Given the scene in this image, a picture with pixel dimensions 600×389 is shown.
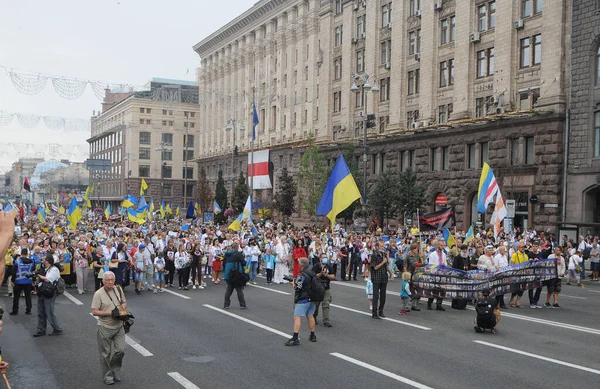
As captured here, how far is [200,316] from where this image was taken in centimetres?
1556

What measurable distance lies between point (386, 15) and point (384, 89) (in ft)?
19.2

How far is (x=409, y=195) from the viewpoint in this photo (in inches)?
1604

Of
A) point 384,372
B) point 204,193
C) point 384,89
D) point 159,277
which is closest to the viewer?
point 384,372

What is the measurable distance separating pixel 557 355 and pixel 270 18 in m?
63.1

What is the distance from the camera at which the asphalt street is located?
9.60 metres

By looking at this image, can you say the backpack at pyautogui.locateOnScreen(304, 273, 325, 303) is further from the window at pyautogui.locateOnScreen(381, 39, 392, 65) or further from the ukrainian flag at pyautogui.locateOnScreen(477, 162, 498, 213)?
the window at pyautogui.locateOnScreen(381, 39, 392, 65)

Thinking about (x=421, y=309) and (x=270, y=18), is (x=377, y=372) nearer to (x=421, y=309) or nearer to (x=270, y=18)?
(x=421, y=309)

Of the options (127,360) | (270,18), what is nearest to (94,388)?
(127,360)

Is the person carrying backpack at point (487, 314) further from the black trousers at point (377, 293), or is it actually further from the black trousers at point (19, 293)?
the black trousers at point (19, 293)

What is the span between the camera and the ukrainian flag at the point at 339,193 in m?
19.7

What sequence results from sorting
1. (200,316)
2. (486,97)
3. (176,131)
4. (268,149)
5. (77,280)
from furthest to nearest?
(176,131) → (268,149) → (486,97) → (77,280) → (200,316)

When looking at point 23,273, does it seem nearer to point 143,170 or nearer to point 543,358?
point 543,358

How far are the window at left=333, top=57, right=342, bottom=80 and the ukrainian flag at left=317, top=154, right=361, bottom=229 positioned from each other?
38.2 metres

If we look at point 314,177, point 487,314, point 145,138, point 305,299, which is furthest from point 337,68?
point 145,138
